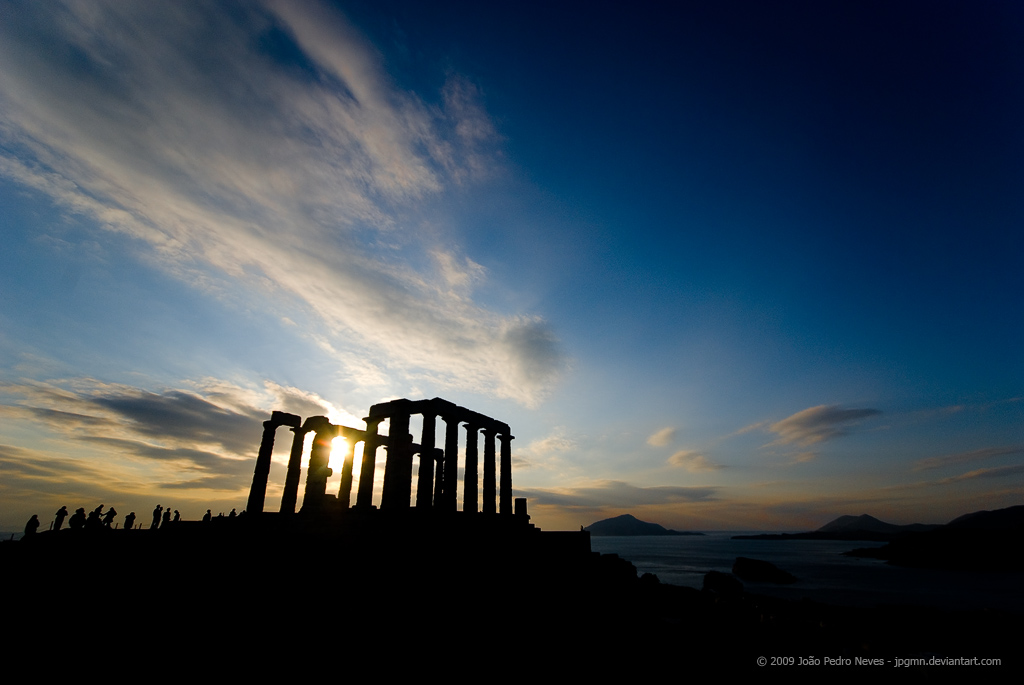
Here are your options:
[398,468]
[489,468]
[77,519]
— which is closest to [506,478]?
[489,468]

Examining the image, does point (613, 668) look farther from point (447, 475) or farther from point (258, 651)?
point (447, 475)

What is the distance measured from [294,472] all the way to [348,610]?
632 inches

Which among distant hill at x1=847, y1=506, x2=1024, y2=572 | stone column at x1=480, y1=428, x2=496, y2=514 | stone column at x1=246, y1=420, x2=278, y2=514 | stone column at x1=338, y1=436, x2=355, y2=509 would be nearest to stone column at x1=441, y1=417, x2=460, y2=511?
stone column at x1=480, y1=428, x2=496, y2=514

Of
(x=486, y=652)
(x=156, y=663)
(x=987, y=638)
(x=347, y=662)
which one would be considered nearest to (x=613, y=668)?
(x=486, y=652)

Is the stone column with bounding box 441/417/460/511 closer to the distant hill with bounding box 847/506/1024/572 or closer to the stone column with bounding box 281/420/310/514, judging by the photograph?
the stone column with bounding box 281/420/310/514

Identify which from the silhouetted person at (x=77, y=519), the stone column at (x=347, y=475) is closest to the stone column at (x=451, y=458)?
the stone column at (x=347, y=475)

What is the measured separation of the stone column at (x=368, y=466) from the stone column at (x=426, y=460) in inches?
163

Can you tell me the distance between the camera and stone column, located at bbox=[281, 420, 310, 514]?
25.3 m

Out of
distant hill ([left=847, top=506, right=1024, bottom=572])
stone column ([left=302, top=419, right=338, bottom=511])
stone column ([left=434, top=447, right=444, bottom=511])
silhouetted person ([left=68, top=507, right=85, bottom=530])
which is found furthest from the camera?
distant hill ([left=847, top=506, right=1024, bottom=572])

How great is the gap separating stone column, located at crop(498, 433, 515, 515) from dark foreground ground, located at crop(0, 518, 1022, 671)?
914 cm

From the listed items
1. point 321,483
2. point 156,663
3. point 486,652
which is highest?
point 321,483

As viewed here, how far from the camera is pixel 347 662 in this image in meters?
10.9

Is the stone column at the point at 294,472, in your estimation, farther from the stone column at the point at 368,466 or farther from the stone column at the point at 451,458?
the stone column at the point at 451,458

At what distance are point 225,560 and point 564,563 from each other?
14057 millimetres
